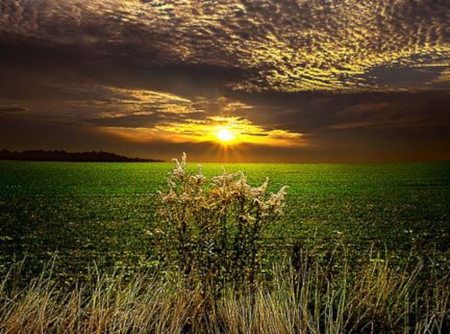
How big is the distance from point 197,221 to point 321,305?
1788mm

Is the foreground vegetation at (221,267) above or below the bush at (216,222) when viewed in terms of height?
below

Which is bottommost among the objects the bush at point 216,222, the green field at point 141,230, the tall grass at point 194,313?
the green field at point 141,230

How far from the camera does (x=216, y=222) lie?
23.4ft

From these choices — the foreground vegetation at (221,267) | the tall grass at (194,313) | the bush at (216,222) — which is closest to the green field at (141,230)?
the foreground vegetation at (221,267)

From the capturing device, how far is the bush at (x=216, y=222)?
701 centimetres

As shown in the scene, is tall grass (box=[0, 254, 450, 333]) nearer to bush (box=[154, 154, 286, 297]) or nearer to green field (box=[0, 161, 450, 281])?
bush (box=[154, 154, 286, 297])

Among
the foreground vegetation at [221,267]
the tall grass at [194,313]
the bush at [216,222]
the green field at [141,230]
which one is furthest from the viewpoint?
the green field at [141,230]

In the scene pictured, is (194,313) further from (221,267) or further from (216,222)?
(216,222)

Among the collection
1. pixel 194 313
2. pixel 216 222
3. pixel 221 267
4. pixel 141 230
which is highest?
pixel 216 222

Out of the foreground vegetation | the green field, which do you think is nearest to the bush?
the foreground vegetation

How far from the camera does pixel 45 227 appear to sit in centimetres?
1722

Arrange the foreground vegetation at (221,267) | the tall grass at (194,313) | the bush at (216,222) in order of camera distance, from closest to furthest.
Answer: the tall grass at (194,313) < the foreground vegetation at (221,267) < the bush at (216,222)

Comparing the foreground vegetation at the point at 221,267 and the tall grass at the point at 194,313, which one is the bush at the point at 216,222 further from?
the tall grass at the point at 194,313

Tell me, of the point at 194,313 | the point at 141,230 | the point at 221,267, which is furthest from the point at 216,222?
the point at 141,230
